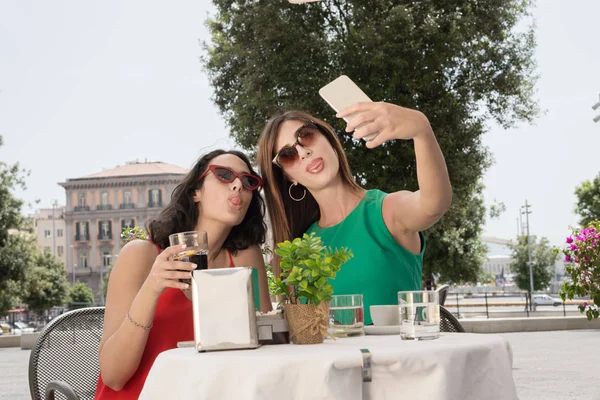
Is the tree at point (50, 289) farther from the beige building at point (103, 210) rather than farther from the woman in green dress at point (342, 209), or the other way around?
the woman in green dress at point (342, 209)

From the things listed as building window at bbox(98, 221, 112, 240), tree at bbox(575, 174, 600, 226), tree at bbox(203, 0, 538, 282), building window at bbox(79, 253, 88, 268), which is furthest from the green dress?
building window at bbox(79, 253, 88, 268)

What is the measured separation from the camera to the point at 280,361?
179 centimetres

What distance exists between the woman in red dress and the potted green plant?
27 cm

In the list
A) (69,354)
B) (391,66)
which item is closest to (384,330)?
(69,354)

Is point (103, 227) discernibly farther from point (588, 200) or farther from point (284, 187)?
point (284, 187)

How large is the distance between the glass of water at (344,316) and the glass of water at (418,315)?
0.53 ft

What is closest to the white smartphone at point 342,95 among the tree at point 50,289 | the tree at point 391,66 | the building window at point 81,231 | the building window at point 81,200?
the tree at point 391,66

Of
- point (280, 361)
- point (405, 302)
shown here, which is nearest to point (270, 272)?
point (405, 302)

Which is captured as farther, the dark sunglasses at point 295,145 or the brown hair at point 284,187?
the brown hair at point 284,187

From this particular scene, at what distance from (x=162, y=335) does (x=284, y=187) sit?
91 centimetres

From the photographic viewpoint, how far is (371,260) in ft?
9.73

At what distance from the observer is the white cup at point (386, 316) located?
8.14 ft

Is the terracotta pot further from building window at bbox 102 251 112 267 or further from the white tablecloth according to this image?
building window at bbox 102 251 112 267

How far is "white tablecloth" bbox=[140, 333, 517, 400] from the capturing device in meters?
1.78
